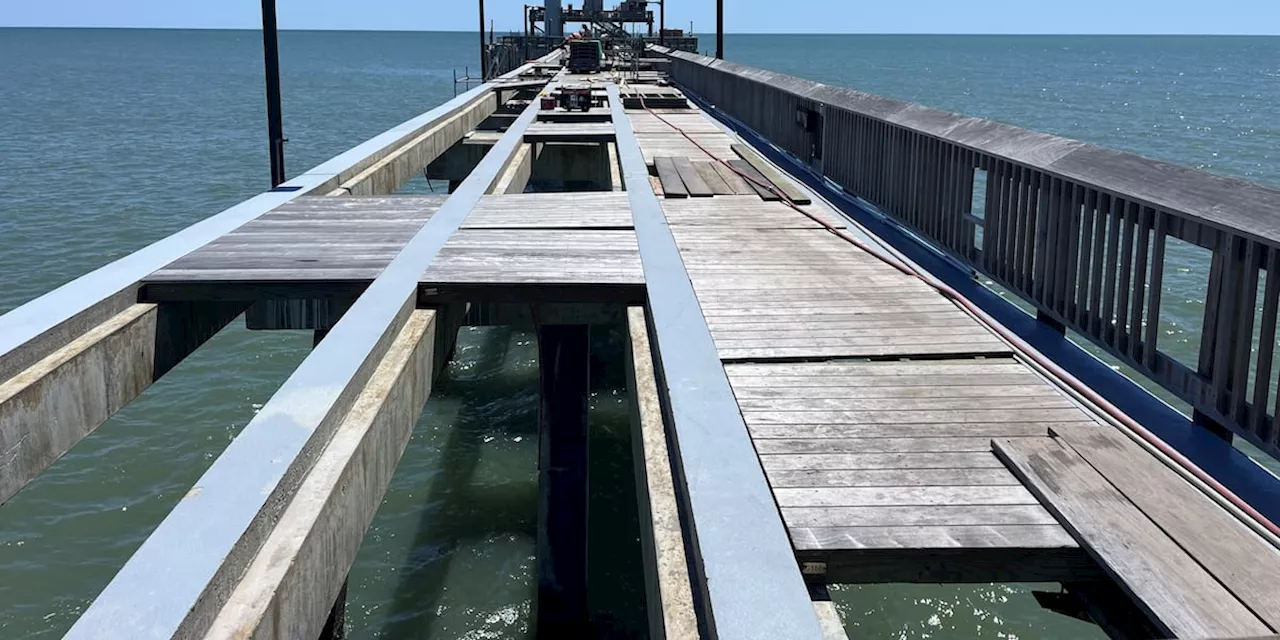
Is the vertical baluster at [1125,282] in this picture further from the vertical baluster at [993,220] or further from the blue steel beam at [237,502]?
the blue steel beam at [237,502]

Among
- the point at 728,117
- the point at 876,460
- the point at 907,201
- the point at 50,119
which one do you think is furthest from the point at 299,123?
the point at 876,460

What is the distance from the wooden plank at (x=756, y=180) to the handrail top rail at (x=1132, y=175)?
5.19 ft

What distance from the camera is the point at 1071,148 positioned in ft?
20.6

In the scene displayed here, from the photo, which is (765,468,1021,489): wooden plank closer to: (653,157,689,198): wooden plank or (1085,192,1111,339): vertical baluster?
(1085,192,1111,339): vertical baluster

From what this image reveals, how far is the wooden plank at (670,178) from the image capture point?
10133 millimetres

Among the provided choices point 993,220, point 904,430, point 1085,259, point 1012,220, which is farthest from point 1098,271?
→ point 904,430

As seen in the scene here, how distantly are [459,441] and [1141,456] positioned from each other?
11.2 meters

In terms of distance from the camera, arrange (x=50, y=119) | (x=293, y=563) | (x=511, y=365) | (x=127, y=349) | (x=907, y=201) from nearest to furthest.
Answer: (x=293, y=563)
(x=127, y=349)
(x=907, y=201)
(x=511, y=365)
(x=50, y=119)

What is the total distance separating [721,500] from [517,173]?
8.70m

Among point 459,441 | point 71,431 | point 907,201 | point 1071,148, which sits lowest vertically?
point 459,441

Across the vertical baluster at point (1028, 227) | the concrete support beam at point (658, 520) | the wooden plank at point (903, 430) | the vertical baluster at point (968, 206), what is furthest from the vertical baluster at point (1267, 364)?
the vertical baluster at point (968, 206)

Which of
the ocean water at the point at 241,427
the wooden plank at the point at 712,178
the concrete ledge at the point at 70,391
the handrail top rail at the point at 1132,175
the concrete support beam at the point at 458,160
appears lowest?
the ocean water at the point at 241,427

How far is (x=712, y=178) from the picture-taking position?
11250mm

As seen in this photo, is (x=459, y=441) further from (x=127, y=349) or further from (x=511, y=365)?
(x=127, y=349)
